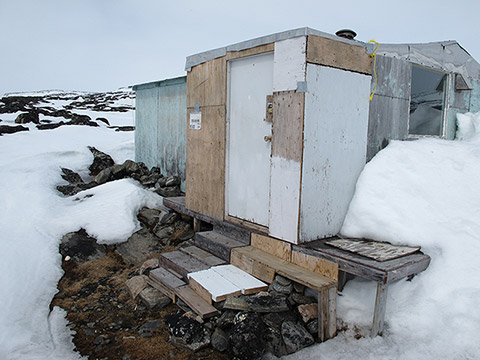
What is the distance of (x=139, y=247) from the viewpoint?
7070 millimetres

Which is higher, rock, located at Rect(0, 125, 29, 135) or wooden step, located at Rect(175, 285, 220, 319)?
rock, located at Rect(0, 125, 29, 135)

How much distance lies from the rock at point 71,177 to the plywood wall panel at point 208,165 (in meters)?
4.87

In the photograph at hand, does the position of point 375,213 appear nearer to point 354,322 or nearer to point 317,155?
point 317,155

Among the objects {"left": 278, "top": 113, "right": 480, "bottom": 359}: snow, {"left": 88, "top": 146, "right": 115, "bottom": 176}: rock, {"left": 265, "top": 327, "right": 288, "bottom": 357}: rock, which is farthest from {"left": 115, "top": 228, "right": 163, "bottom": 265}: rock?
{"left": 88, "top": 146, "right": 115, "bottom": 176}: rock

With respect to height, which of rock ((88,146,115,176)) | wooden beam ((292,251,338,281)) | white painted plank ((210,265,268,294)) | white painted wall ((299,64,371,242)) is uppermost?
white painted wall ((299,64,371,242))

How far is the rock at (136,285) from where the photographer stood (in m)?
5.46

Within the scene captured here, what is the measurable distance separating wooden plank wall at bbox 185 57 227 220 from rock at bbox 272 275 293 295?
5.82 feet

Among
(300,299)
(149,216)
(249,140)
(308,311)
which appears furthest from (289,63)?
(149,216)

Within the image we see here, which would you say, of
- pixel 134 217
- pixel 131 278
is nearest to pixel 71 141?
pixel 134 217

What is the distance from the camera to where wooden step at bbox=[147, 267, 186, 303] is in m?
5.15

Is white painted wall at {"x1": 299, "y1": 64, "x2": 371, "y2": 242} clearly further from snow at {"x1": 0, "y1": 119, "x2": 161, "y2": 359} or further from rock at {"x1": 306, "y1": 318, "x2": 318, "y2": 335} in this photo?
snow at {"x1": 0, "y1": 119, "x2": 161, "y2": 359}

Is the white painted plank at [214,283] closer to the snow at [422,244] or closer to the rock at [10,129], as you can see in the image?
the snow at [422,244]

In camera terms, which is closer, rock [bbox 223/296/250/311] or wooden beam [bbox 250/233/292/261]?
rock [bbox 223/296/250/311]

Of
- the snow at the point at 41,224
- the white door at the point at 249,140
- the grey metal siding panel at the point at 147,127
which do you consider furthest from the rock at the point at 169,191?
the white door at the point at 249,140
